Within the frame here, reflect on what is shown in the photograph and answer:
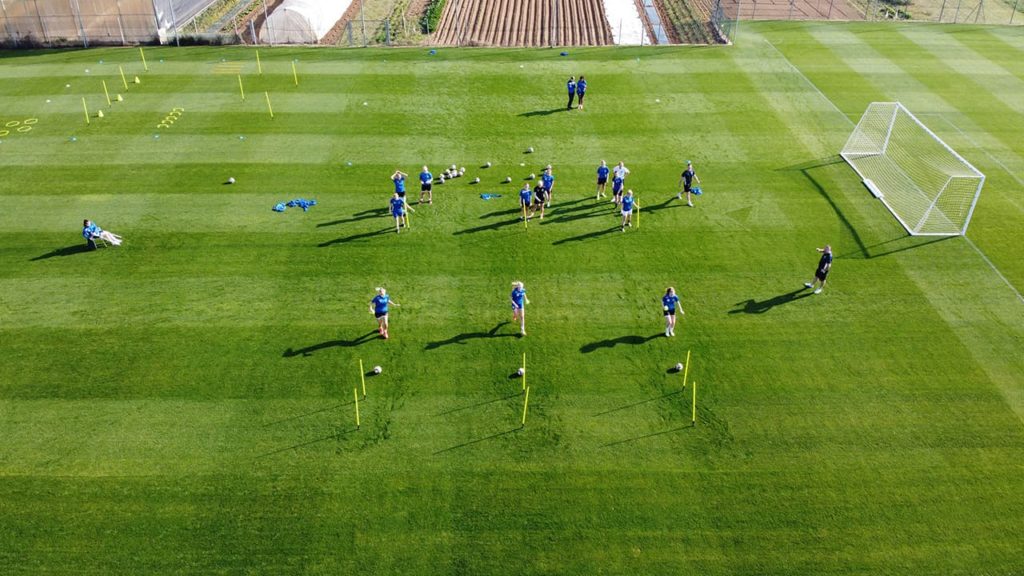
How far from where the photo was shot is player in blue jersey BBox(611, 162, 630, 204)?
28922 millimetres

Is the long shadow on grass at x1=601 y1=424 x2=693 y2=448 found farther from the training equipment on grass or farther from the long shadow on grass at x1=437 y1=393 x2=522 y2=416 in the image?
the training equipment on grass

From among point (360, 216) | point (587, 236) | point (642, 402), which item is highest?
point (360, 216)

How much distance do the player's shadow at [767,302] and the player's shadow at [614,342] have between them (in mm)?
3413

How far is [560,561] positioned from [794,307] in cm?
1257

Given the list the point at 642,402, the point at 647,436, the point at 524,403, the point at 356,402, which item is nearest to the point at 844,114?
the point at 642,402

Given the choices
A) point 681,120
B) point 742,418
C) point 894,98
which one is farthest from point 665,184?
point 894,98

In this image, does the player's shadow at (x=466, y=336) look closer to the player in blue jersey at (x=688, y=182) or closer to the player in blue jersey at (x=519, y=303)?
the player in blue jersey at (x=519, y=303)

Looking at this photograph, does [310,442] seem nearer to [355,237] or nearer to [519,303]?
[519,303]

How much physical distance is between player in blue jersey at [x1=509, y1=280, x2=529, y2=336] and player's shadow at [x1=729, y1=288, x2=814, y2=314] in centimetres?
691

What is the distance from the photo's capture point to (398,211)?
27.6 meters

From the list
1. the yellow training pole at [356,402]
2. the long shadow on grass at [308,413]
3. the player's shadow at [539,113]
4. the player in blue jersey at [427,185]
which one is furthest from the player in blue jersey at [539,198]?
the long shadow on grass at [308,413]

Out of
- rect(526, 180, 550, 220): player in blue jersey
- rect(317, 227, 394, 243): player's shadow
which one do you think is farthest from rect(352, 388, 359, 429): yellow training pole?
rect(526, 180, 550, 220): player in blue jersey

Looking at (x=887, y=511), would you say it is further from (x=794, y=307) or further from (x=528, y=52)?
(x=528, y=52)

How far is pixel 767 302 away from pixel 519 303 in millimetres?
8580
